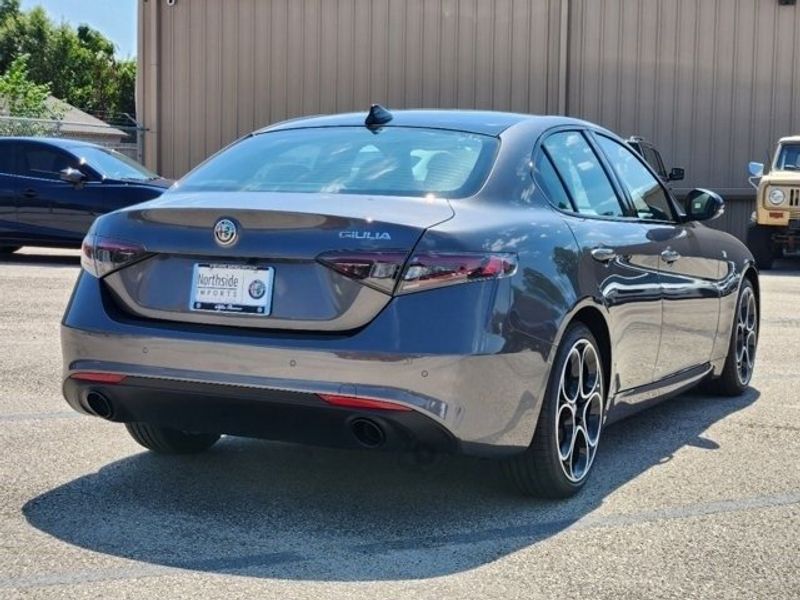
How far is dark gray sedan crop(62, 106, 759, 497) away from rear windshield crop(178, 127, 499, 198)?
0.01 meters

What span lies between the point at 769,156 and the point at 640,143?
7216mm

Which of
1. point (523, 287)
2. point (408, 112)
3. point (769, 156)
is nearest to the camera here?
point (523, 287)

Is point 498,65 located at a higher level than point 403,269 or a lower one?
higher

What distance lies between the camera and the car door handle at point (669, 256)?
5500 mm

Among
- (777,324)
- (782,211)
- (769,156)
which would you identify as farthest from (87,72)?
(777,324)

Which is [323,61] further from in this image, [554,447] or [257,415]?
[257,415]

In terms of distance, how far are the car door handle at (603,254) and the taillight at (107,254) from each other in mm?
1764

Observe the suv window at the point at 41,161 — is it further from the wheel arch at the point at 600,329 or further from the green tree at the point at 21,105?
the wheel arch at the point at 600,329

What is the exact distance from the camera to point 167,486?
468cm

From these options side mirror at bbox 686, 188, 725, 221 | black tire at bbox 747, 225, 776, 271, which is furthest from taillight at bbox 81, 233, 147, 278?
black tire at bbox 747, 225, 776, 271

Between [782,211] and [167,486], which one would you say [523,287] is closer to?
[167,486]

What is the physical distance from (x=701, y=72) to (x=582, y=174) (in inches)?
713

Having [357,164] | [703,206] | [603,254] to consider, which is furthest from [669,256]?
[357,164]

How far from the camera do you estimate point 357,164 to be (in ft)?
15.2
